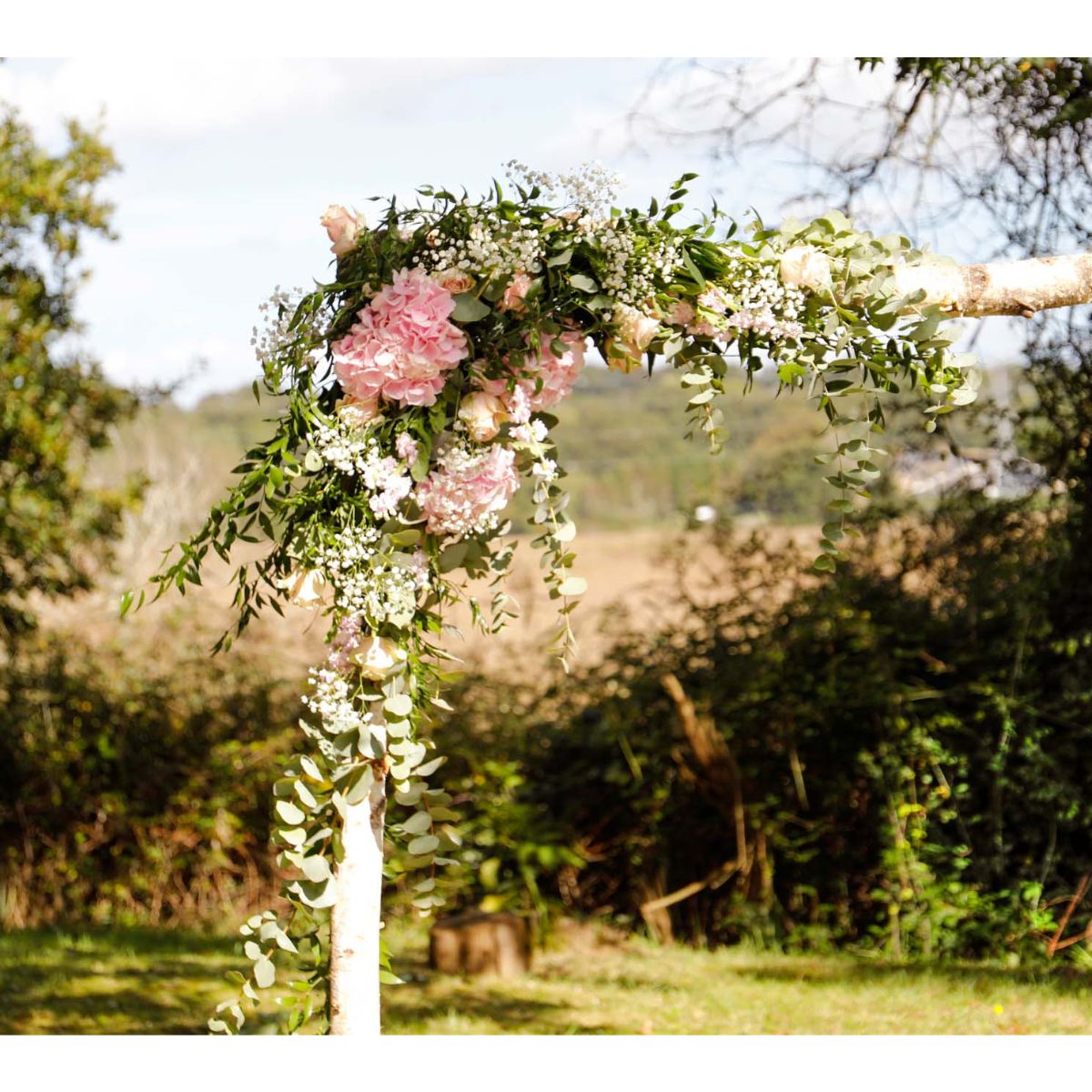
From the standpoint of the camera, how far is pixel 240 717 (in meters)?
5.75

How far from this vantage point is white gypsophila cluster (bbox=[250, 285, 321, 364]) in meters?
1.86

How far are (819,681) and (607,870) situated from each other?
4.09ft

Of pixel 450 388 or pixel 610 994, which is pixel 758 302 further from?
pixel 610 994

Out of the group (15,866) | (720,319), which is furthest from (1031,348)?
(15,866)

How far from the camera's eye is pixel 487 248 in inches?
72.5

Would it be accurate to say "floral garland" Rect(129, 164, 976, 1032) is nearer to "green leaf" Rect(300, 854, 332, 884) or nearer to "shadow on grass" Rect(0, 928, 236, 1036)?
"green leaf" Rect(300, 854, 332, 884)

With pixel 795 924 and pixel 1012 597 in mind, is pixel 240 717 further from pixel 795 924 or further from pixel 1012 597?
pixel 1012 597

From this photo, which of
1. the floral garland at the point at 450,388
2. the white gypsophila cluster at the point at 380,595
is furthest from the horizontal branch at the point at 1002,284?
the white gypsophila cluster at the point at 380,595

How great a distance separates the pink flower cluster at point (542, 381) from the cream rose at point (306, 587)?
1.25 feet

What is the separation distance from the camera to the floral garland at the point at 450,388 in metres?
1.80

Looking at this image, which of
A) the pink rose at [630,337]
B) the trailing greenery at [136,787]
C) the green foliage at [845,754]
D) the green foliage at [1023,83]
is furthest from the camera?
the trailing greenery at [136,787]

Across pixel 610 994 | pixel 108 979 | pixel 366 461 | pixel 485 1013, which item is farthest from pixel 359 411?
pixel 108 979

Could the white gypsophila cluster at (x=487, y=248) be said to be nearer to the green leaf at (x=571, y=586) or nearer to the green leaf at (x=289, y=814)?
the green leaf at (x=571, y=586)

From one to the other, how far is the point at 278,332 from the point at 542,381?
411 mm
